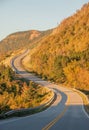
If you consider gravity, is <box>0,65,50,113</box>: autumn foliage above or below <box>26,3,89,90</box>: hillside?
below

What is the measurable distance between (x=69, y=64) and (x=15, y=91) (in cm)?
2617

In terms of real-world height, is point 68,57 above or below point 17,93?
above

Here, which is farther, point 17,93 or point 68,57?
point 68,57

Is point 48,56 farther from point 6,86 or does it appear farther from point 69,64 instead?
point 6,86

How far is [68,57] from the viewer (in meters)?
136

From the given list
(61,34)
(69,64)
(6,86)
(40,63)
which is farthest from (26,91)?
(61,34)

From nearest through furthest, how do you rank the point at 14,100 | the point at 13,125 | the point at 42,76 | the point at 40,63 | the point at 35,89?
the point at 13,125 → the point at 14,100 → the point at 35,89 → the point at 42,76 → the point at 40,63

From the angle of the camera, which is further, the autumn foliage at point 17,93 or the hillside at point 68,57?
the hillside at point 68,57

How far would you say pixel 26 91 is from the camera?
9644cm

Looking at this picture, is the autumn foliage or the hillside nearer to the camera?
the autumn foliage

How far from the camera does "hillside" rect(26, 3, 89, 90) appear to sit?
12076 cm

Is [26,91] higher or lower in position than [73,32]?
lower

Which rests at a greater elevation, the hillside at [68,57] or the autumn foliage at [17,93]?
the hillside at [68,57]

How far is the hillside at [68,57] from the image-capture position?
120762 millimetres
